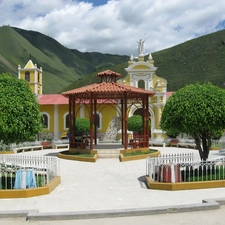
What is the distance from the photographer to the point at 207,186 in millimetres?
10211

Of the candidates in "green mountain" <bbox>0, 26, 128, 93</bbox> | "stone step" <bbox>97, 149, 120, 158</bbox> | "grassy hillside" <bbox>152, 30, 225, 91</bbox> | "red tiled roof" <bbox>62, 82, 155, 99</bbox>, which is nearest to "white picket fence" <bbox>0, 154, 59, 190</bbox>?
"stone step" <bbox>97, 149, 120, 158</bbox>

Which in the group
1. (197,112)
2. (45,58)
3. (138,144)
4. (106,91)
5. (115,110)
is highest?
(45,58)

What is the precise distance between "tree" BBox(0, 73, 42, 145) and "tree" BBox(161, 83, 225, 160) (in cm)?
490

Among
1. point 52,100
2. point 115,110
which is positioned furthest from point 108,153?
point 52,100

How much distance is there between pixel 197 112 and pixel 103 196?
4484 mm

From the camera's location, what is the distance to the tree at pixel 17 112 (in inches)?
426

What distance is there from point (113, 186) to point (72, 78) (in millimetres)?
147672

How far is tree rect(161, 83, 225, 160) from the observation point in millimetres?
11344

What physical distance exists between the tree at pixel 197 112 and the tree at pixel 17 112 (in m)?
4.90

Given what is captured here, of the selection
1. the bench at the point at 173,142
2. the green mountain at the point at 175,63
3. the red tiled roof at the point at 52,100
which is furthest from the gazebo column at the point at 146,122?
the green mountain at the point at 175,63

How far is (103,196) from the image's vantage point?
373 inches

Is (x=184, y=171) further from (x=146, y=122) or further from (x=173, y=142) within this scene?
(x=173, y=142)

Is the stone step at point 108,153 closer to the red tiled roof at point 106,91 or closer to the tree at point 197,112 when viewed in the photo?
the red tiled roof at point 106,91

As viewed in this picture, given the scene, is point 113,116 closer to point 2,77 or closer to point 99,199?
point 2,77
